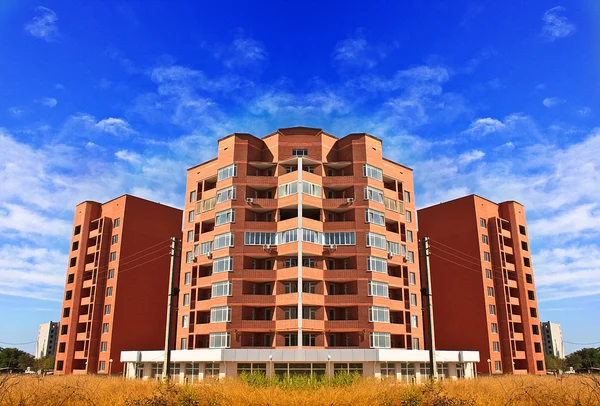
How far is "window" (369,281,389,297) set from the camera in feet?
184

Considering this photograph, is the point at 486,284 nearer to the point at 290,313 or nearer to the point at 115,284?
the point at 290,313

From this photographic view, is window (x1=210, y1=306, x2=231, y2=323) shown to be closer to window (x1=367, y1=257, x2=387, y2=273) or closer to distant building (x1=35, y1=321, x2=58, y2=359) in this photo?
window (x1=367, y1=257, x2=387, y2=273)

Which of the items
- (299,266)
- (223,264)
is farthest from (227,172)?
(299,266)

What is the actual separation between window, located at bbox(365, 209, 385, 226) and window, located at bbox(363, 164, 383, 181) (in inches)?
185

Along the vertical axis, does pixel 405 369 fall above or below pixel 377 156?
below

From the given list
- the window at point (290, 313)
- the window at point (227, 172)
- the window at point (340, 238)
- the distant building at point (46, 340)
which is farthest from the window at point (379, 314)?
the distant building at point (46, 340)

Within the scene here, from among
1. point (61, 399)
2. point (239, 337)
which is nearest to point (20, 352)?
point (239, 337)

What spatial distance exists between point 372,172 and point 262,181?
1363 cm

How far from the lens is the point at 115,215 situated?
76.8 m

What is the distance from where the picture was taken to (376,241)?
58.7 m

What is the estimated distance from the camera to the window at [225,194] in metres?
60.7

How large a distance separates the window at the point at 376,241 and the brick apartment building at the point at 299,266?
0.39 feet

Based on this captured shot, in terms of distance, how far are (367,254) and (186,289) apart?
23.0 meters

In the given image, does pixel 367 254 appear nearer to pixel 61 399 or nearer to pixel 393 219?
pixel 393 219
